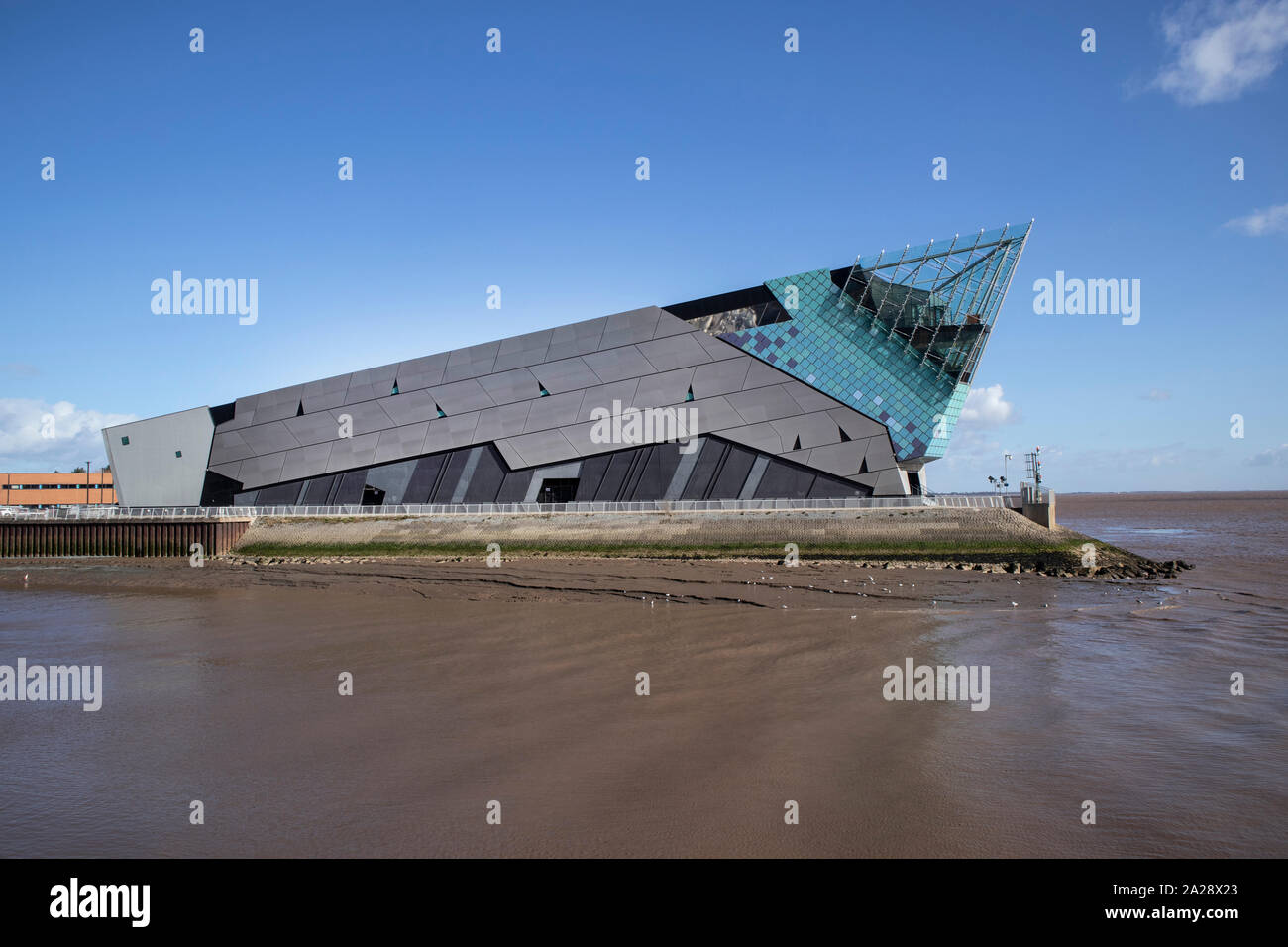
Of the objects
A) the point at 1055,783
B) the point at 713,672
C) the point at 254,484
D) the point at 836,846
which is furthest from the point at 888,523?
the point at 254,484

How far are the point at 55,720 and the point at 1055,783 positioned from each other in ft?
43.8

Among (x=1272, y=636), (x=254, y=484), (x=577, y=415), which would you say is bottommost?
(x=1272, y=636)

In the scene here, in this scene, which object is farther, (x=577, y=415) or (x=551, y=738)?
(x=577, y=415)

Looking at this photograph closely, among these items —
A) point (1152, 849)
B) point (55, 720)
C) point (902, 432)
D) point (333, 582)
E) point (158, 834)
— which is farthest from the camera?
point (902, 432)

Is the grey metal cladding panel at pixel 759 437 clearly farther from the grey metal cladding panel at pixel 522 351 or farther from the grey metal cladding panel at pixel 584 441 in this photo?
the grey metal cladding panel at pixel 522 351

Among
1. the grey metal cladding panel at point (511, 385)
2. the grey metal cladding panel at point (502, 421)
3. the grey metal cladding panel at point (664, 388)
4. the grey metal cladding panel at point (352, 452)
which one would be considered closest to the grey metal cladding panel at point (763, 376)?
the grey metal cladding panel at point (664, 388)

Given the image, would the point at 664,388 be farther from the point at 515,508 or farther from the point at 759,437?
the point at 515,508

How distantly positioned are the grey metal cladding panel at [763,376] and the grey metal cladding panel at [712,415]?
1595 mm

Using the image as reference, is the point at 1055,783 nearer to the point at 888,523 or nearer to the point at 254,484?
the point at 888,523

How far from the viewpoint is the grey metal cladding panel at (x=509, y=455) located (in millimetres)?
46453

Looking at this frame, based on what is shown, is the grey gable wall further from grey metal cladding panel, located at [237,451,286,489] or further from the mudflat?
the mudflat

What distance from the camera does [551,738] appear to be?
9.66m

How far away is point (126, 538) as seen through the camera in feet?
145

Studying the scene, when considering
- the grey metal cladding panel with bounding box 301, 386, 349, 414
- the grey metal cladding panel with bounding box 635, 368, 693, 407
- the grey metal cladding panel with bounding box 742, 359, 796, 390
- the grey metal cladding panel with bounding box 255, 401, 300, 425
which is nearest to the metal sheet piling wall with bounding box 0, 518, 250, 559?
the grey metal cladding panel with bounding box 255, 401, 300, 425
